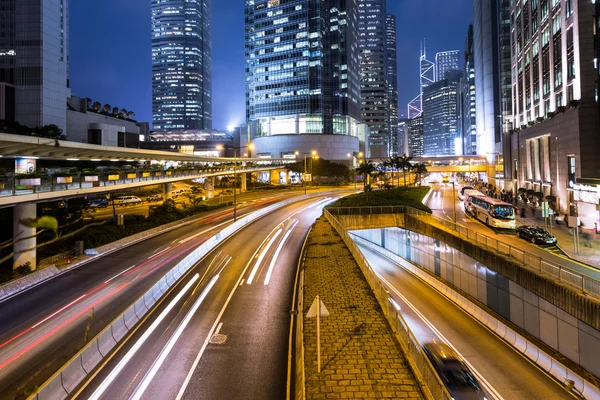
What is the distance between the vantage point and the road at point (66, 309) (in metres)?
13.4

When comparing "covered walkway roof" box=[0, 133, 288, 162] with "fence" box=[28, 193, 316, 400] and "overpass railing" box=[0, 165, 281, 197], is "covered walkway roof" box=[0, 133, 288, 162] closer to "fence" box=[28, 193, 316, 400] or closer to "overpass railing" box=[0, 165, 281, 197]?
"overpass railing" box=[0, 165, 281, 197]

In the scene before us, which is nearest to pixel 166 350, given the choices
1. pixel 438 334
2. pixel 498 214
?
pixel 438 334

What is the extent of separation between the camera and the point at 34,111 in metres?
85.0

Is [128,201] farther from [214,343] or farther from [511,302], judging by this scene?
[511,302]

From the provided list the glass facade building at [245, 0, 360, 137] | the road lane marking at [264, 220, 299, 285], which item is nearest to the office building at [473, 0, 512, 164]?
the glass facade building at [245, 0, 360, 137]

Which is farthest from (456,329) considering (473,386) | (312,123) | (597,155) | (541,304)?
(312,123)

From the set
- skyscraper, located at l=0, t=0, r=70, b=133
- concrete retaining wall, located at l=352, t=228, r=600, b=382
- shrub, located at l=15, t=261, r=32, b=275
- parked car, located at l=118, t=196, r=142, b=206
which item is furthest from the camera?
skyscraper, located at l=0, t=0, r=70, b=133

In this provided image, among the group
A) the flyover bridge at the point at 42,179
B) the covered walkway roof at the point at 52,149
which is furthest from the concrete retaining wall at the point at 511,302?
the covered walkway roof at the point at 52,149

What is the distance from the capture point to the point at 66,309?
59.6 feet

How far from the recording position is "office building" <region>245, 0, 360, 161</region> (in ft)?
411

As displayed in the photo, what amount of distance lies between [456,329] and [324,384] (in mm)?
14833

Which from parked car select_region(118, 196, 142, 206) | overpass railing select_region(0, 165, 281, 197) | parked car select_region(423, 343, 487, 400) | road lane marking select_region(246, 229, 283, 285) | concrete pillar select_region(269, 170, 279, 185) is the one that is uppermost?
concrete pillar select_region(269, 170, 279, 185)

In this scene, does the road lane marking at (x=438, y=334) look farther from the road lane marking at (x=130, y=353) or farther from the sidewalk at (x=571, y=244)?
the road lane marking at (x=130, y=353)

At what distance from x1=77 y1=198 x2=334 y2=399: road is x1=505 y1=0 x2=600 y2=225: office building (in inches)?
1336
